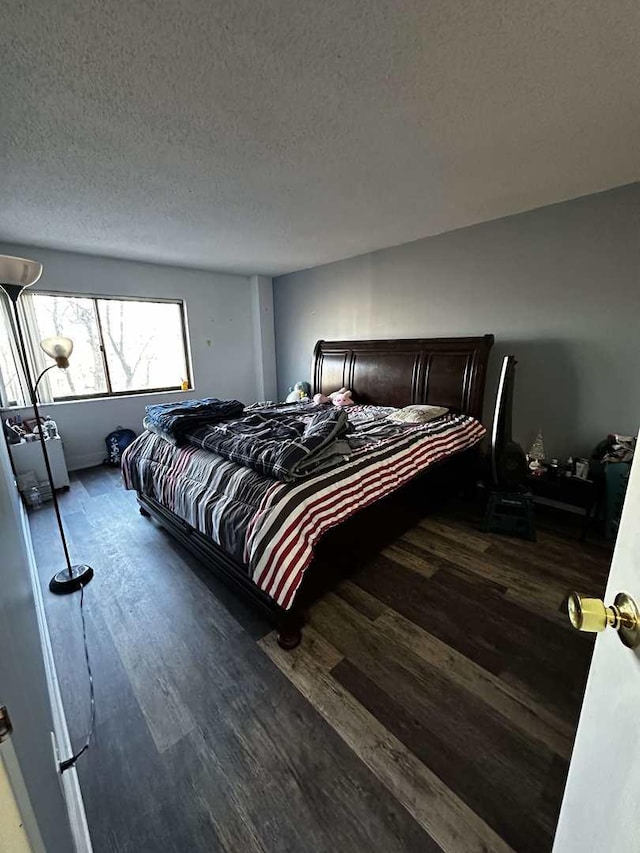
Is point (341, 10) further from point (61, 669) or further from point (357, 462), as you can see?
point (61, 669)

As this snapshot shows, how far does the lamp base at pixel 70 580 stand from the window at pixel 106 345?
8.20 feet

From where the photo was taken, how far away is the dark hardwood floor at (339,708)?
1.04 m

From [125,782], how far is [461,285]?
3937 mm

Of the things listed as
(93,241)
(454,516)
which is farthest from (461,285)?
(93,241)

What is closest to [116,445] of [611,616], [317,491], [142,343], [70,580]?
[142,343]

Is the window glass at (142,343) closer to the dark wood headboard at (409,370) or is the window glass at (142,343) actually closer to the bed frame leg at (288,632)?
the dark wood headboard at (409,370)

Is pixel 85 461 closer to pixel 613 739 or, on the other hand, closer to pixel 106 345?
pixel 106 345

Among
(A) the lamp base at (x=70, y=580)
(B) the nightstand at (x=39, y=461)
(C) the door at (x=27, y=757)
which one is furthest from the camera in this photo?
(B) the nightstand at (x=39, y=461)

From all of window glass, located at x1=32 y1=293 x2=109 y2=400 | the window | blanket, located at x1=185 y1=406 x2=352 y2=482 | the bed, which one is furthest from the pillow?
window glass, located at x1=32 y1=293 x2=109 y2=400

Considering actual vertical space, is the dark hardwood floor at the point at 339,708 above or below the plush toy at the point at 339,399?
below

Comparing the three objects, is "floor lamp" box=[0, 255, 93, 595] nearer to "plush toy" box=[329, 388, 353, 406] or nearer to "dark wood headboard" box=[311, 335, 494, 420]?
"plush toy" box=[329, 388, 353, 406]

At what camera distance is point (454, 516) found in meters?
2.83

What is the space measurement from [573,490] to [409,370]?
5.82 ft

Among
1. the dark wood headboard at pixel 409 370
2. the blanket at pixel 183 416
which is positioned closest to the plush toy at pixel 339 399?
the dark wood headboard at pixel 409 370
